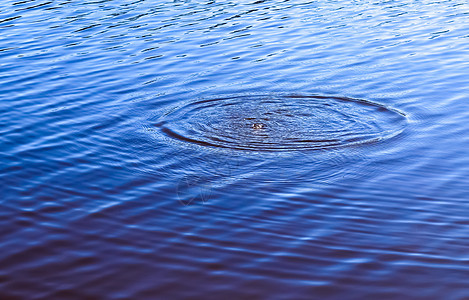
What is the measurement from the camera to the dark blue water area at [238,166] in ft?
17.2

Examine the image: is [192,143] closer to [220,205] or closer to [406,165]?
[220,205]

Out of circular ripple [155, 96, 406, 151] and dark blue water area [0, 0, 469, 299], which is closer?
dark blue water area [0, 0, 469, 299]

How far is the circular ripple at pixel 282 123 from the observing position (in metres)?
8.01

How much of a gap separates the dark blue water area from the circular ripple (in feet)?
0.11

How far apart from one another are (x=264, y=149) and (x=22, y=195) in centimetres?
289

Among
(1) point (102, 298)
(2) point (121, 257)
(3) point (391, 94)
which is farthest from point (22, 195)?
(3) point (391, 94)

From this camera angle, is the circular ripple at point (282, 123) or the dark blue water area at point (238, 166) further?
the circular ripple at point (282, 123)

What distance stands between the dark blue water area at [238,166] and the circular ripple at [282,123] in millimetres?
34

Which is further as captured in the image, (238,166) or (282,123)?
(282,123)

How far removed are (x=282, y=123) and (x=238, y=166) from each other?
61.9 inches

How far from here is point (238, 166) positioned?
731 cm

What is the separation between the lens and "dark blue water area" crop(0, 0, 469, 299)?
5.23m

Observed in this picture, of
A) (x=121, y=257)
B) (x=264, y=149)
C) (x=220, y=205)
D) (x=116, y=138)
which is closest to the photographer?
(x=121, y=257)

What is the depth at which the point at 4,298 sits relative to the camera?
4.93 m
